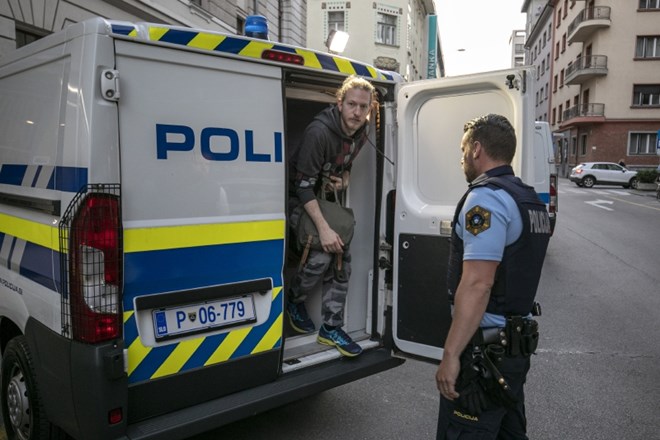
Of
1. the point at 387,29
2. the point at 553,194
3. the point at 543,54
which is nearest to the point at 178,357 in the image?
the point at 553,194

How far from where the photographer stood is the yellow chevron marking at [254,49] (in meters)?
2.81

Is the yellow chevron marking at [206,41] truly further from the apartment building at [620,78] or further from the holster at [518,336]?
the apartment building at [620,78]

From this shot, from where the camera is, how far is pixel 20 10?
798cm

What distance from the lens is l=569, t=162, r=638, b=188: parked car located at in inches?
1170

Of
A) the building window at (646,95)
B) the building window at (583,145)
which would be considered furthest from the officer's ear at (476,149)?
the building window at (583,145)

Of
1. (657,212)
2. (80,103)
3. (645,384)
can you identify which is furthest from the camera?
(657,212)

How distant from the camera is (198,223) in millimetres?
2686

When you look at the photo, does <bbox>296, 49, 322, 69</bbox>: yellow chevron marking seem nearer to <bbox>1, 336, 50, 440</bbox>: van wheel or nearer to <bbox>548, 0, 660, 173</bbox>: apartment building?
<bbox>1, 336, 50, 440</bbox>: van wheel

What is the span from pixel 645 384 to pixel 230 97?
3919 mm

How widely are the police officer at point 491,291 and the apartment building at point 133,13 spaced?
25.7 feet

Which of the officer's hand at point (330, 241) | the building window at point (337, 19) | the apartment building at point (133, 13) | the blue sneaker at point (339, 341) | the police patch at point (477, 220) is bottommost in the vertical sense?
the blue sneaker at point (339, 341)

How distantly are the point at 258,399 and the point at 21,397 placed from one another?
1263 millimetres

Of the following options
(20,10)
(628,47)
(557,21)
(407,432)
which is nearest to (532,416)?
(407,432)

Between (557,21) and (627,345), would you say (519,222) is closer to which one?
(627,345)
